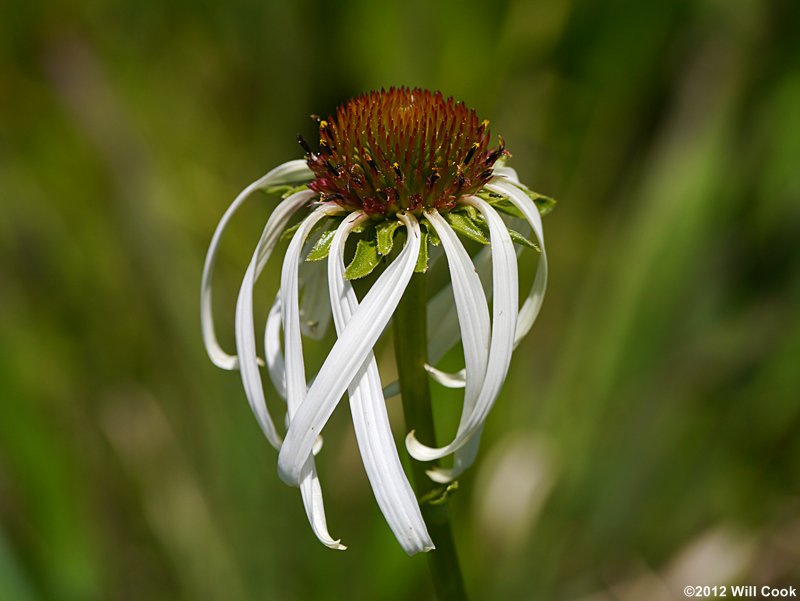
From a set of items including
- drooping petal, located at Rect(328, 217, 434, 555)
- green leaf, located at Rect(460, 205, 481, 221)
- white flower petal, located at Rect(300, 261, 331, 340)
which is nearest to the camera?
drooping petal, located at Rect(328, 217, 434, 555)

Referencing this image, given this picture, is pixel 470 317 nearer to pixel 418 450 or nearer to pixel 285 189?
pixel 418 450

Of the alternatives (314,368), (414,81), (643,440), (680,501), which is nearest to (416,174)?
(314,368)

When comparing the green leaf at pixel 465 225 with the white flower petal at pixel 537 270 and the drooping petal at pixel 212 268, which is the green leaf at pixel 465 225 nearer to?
the white flower petal at pixel 537 270

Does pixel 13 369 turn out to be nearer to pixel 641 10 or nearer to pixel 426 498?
pixel 426 498

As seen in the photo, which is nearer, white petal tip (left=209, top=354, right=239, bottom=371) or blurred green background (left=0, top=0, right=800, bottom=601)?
white petal tip (left=209, top=354, right=239, bottom=371)

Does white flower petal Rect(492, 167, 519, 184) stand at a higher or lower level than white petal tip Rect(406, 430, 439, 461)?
higher

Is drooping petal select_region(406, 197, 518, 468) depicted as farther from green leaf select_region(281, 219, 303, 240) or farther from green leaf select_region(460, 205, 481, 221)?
green leaf select_region(281, 219, 303, 240)

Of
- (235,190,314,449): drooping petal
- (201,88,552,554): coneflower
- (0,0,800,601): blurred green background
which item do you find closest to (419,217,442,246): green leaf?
(201,88,552,554): coneflower

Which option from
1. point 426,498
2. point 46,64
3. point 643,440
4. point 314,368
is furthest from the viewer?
point 46,64
